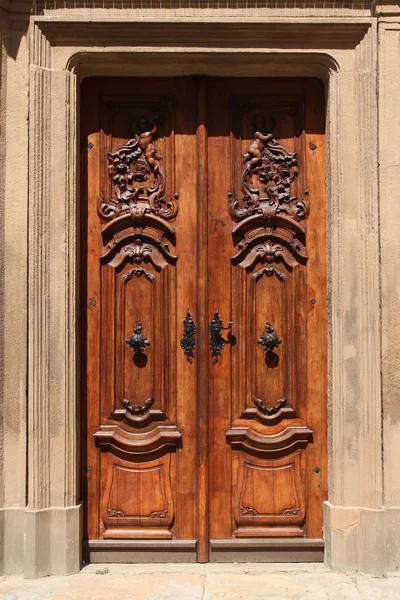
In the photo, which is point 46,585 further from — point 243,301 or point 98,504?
point 243,301

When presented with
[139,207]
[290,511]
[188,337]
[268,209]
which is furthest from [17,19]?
[290,511]

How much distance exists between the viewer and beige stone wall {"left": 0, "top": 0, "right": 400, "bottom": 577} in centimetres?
456

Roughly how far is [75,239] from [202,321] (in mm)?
978

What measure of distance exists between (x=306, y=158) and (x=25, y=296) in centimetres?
204

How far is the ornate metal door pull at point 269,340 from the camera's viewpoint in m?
4.76

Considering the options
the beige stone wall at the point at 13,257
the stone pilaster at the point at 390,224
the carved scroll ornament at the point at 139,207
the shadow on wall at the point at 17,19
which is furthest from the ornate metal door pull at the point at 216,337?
the shadow on wall at the point at 17,19

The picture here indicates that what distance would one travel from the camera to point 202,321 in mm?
4770

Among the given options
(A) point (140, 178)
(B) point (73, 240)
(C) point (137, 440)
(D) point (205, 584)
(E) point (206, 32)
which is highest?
(E) point (206, 32)

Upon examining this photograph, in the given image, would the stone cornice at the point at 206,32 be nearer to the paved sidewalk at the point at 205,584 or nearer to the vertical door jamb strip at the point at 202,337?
the vertical door jamb strip at the point at 202,337

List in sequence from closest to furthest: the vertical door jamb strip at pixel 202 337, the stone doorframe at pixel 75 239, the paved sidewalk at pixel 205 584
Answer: the paved sidewalk at pixel 205 584
the stone doorframe at pixel 75 239
the vertical door jamb strip at pixel 202 337

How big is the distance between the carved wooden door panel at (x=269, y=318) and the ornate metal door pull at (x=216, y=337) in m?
0.03

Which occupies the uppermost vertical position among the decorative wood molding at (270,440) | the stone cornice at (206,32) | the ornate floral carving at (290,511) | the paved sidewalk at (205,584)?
the stone cornice at (206,32)

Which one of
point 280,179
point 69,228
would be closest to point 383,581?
point 280,179

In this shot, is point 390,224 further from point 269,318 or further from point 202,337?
point 202,337
